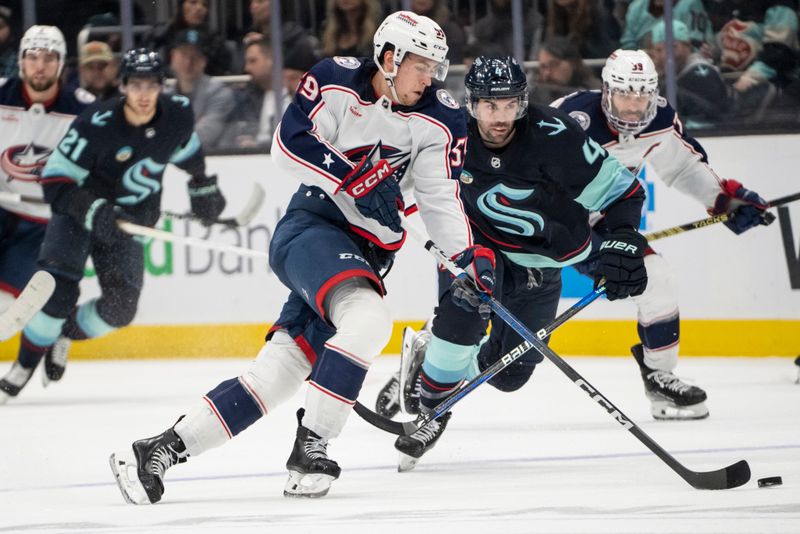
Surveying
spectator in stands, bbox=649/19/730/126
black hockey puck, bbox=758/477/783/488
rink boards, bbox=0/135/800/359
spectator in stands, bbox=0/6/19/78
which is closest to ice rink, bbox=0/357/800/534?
black hockey puck, bbox=758/477/783/488

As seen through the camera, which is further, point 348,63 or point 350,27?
point 350,27

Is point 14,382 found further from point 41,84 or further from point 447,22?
point 447,22

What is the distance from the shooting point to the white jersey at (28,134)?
19.3ft

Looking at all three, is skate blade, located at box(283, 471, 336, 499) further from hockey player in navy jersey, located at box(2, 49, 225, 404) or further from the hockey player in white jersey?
hockey player in navy jersey, located at box(2, 49, 225, 404)

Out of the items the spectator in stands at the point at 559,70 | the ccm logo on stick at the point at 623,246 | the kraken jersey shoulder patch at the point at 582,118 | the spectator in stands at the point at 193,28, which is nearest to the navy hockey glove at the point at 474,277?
the ccm logo on stick at the point at 623,246

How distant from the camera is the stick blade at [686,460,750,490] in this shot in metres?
3.06

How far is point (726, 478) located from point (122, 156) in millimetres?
3248

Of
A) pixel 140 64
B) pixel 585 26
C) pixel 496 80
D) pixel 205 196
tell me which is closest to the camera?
pixel 496 80

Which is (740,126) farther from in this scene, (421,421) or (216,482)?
(216,482)

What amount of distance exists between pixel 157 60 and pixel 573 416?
2.11m

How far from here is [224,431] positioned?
124 inches

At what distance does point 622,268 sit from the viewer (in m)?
3.57

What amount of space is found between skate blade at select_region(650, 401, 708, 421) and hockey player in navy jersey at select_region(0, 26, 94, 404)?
8.80 feet

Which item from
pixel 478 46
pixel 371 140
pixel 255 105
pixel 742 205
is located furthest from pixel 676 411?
pixel 255 105
